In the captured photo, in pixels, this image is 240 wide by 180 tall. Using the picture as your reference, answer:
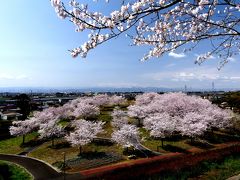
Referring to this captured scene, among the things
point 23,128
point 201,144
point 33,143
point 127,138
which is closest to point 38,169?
point 127,138

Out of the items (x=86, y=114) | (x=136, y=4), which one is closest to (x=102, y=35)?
(x=136, y=4)

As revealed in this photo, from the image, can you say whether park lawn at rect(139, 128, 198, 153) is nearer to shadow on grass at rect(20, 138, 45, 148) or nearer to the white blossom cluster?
the white blossom cluster

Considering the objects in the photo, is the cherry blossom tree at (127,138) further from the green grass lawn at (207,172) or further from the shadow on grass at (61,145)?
the green grass lawn at (207,172)

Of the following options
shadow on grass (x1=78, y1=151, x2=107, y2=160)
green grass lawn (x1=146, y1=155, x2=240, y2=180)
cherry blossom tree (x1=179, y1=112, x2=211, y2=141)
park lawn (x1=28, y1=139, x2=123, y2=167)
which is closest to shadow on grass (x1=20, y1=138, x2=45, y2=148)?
park lawn (x1=28, y1=139, x2=123, y2=167)

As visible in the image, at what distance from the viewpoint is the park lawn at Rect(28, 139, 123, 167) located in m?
41.8

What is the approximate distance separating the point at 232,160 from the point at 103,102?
217ft

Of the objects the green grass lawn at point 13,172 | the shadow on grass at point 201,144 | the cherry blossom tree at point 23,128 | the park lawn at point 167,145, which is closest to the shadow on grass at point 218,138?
the shadow on grass at point 201,144

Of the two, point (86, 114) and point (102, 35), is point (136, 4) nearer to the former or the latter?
point (102, 35)

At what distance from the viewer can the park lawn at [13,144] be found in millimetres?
49509

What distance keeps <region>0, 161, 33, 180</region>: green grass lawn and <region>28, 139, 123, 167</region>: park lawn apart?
4.42 meters

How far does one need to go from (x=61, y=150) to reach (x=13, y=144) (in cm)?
1359

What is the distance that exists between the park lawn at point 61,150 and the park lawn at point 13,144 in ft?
14.1

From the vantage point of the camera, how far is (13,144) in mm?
54469

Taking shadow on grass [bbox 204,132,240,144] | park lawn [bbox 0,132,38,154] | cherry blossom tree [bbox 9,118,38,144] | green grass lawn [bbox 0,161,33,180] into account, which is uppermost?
cherry blossom tree [bbox 9,118,38,144]
